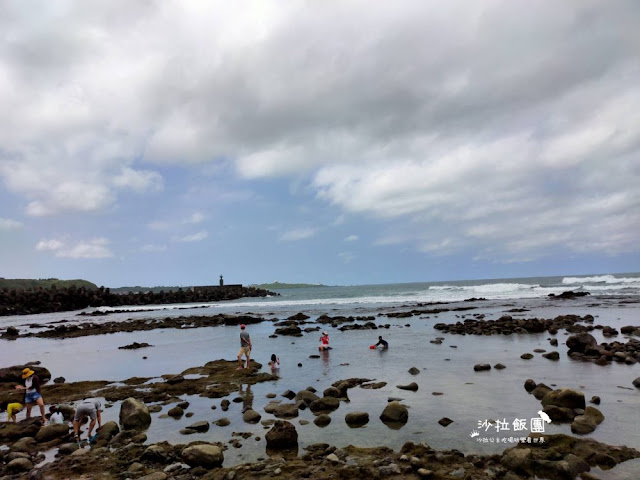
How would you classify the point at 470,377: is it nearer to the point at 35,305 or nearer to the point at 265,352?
the point at 265,352

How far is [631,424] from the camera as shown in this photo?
949cm

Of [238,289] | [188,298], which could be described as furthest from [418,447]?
[238,289]

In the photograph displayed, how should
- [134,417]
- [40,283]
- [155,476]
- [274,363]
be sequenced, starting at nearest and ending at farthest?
[155,476] → [134,417] → [274,363] → [40,283]

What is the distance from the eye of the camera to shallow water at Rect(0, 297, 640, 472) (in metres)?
9.57

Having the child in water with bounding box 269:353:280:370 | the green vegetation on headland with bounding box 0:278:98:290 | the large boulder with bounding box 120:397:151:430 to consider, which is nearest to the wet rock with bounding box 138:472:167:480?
the large boulder with bounding box 120:397:151:430

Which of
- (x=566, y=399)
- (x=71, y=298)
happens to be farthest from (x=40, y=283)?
(x=566, y=399)

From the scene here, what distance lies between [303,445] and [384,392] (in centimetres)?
477

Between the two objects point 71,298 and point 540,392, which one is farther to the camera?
point 71,298

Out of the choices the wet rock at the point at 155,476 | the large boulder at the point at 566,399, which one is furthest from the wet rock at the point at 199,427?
the large boulder at the point at 566,399

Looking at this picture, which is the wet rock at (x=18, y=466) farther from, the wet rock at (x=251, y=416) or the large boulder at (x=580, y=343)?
the large boulder at (x=580, y=343)

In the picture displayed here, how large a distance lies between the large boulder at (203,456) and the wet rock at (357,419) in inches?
135

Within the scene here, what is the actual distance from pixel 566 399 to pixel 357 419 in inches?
217

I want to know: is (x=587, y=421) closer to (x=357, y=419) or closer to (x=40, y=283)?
(x=357, y=419)

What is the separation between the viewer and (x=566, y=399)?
1070 centimetres
